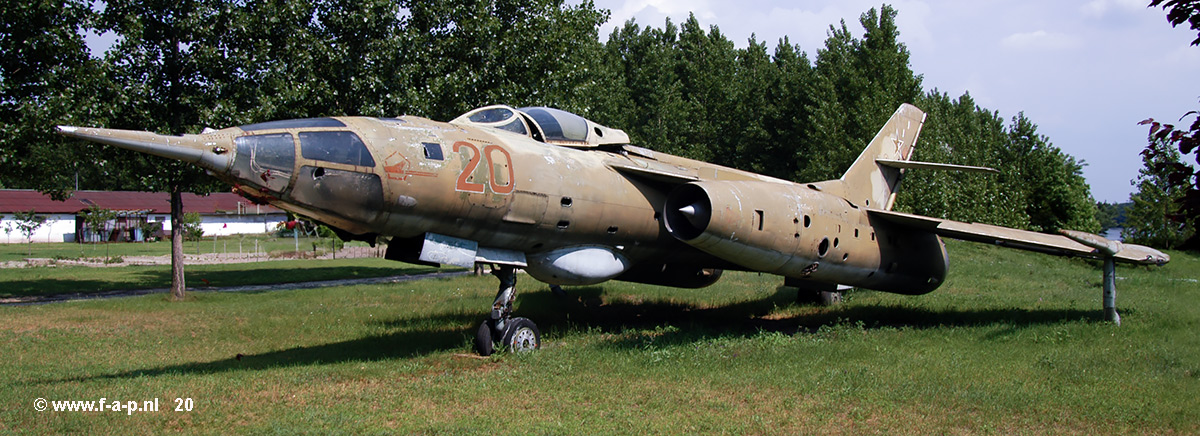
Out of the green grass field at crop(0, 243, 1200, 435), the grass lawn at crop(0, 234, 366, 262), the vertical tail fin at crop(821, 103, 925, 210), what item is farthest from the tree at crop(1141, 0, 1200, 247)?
the grass lawn at crop(0, 234, 366, 262)

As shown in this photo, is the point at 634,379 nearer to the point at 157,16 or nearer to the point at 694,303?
the point at 694,303

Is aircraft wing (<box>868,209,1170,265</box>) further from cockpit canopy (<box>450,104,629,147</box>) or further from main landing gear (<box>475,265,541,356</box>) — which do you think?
main landing gear (<box>475,265,541,356</box>)

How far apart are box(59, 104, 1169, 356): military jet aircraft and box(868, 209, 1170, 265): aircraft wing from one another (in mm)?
37

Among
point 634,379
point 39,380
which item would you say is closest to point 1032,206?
point 634,379

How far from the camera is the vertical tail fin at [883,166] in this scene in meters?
15.9

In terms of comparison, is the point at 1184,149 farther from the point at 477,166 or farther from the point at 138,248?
the point at 138,248

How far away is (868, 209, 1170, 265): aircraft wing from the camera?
13.3 meters

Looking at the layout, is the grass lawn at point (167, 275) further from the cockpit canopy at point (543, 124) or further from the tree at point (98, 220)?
the tree at point (98, 220)

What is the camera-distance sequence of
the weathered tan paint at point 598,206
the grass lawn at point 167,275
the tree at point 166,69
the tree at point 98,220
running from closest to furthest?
the weathered tan paint at point 598,206 < the tree at point 166,69 < the grass lawn at point 167,275 < the tree at point 98,220

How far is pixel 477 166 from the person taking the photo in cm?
965

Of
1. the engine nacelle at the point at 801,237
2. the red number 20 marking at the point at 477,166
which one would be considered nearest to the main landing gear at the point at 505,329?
the red number 20 marking at the point at 477,166

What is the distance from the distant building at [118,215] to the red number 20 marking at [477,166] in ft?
170

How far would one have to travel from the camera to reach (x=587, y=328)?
13.8 m

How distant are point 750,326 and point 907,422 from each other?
23.4ft
